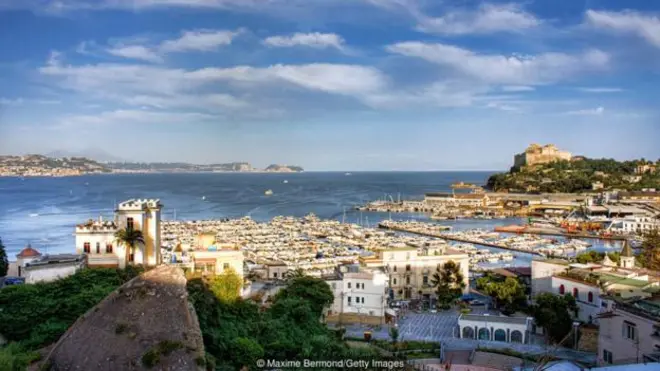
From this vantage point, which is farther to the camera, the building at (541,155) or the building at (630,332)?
the building at (541,155)

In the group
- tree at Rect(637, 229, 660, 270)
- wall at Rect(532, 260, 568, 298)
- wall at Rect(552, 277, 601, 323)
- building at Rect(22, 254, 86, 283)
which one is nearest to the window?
wall at Rect(552, 277, 601, 323)

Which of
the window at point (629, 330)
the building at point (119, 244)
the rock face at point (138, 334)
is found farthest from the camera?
the building at point (119, 244)

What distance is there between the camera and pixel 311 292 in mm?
21719

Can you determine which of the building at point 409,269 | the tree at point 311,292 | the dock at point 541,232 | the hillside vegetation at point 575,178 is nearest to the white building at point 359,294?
the tree at point 311,292

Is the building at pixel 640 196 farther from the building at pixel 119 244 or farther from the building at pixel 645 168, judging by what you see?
the building at pixel 119 244

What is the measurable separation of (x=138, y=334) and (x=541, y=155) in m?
149

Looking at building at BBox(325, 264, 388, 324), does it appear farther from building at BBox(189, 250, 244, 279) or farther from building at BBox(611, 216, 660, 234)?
building at BBox(611, 216, 660, 234)

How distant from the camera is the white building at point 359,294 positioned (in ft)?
81.8

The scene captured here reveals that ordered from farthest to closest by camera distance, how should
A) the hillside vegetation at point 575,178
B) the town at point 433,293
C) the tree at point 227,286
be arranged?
the hillside vegetation at point 575,178, the tree at point 227,286, the town at point 433,293

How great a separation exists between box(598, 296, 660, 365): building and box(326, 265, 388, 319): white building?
1056 cm

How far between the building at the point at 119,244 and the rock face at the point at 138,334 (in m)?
13.9

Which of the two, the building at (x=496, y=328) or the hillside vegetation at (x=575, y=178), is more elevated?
the hillside vegetation at (x=575, y=178)

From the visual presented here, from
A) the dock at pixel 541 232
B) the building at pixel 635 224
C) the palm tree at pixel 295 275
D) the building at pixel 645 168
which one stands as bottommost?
the dock at pixel 541 232

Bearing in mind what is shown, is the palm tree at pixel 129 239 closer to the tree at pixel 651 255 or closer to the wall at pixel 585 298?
the wall at pixel 585 298
